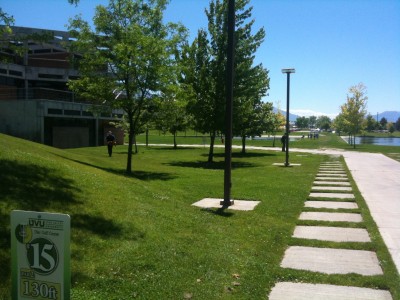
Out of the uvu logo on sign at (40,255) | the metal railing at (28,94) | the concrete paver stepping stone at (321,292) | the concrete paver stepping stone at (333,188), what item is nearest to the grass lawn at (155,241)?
the concrete paver stepping stone at (321,292)

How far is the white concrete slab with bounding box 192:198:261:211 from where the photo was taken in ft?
32.0

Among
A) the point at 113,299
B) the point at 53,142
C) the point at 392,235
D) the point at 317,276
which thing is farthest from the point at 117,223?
the point at 53,142

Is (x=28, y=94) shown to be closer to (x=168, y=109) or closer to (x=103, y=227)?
(x=168, y=109)

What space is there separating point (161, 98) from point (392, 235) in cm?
1110

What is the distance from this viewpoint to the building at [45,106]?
31500mm

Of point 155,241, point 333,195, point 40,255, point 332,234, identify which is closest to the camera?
point 40,255

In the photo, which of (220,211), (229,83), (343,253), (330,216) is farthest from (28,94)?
(343,253)

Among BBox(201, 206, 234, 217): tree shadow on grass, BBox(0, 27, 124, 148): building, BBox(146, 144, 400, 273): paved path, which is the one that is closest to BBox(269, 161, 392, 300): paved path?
BBox(146, 144, 400, 273): paved path

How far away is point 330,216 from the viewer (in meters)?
8.85

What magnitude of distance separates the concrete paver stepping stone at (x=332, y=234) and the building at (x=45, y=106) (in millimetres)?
19868

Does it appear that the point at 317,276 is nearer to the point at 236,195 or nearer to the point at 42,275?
the point at 42,275

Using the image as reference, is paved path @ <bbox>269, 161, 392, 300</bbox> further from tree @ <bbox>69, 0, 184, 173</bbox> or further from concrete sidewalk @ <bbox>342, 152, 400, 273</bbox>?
tree @ <bbox>69, 0, 184, 173</bbox>

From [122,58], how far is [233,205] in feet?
25.8

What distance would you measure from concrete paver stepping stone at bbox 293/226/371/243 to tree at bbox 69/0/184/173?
950 centimetres
